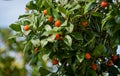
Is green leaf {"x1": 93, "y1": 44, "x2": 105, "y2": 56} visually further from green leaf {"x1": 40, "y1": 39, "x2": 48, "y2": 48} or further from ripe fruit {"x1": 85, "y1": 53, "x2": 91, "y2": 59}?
green leaf {"x1": 40, "y1": 39, "x2": 48, "y2": 48}

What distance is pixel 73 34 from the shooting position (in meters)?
2.46

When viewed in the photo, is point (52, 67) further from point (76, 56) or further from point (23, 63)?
point (23, 63)

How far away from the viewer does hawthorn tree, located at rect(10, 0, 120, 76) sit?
8.01ft

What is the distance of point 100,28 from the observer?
2.57 metres

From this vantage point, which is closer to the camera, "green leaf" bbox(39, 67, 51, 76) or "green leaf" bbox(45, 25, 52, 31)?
"green leaf" bbox(45, 25, 52, 31)

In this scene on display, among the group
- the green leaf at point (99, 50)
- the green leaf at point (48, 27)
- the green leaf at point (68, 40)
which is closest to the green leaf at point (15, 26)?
the green leaf at point (48, 27)

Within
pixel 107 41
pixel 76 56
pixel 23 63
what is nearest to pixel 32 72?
pixel 23 63

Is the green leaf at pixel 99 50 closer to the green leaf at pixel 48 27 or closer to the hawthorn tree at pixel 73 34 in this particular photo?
the hawthorn tree at pixel 73 34

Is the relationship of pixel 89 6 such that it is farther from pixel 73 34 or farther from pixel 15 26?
pixel 15 26

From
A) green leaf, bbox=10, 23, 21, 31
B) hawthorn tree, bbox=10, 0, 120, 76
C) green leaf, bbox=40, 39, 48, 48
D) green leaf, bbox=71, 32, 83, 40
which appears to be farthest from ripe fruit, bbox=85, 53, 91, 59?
green leaf, bbox=10, 23, 21, 31

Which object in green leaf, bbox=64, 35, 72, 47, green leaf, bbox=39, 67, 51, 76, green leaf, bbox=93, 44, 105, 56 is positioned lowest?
green leaf, bbox=39, 67, 51, 76

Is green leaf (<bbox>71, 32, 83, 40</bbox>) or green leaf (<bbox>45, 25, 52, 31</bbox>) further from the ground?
green leaf (<bbox>45, 25, 52, 31</bbox>)

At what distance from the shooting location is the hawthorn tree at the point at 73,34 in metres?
2.44

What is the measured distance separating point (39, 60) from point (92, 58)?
355mm
